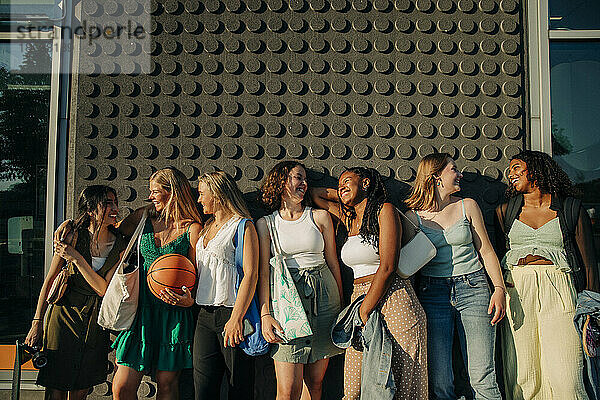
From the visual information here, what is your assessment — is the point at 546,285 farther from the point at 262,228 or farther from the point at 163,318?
the point at 163,318

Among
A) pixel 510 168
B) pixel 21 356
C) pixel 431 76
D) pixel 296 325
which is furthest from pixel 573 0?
pixel 21 356

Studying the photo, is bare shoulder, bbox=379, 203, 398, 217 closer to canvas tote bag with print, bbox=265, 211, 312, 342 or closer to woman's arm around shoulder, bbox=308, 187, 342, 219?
woman's arm around shoulder, bbox=308, 187, 342, 219

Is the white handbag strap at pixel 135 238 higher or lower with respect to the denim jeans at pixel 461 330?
higher

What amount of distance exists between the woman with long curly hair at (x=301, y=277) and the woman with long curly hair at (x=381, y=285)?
18 cm

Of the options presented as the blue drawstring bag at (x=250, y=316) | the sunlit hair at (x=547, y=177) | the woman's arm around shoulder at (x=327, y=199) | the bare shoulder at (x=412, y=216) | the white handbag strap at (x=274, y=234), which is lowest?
the blue drawstring bag at (x=250, y=316)

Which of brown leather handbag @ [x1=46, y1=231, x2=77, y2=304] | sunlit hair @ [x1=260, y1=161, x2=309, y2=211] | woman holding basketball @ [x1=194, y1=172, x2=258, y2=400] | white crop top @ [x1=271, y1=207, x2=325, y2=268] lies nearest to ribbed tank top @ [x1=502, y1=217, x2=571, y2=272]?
white crop top @ [x1=271, y1=207, x2=325, y2=268]

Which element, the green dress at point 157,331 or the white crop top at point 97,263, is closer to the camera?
the green dress at point 157,331

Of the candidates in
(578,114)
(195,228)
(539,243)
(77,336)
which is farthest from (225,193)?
(578,114)

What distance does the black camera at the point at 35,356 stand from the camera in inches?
152

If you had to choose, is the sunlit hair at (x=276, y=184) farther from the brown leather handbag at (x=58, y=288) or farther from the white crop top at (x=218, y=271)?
the brown leather handbag at (x=58, y=288)

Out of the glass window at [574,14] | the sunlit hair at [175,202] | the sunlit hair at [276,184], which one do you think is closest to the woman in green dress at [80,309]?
the sunlit hair at [175,202]

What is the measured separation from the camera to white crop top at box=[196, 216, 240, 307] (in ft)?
12.6

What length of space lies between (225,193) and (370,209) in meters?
1.05

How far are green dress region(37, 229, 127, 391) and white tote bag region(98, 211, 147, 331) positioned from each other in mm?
215
